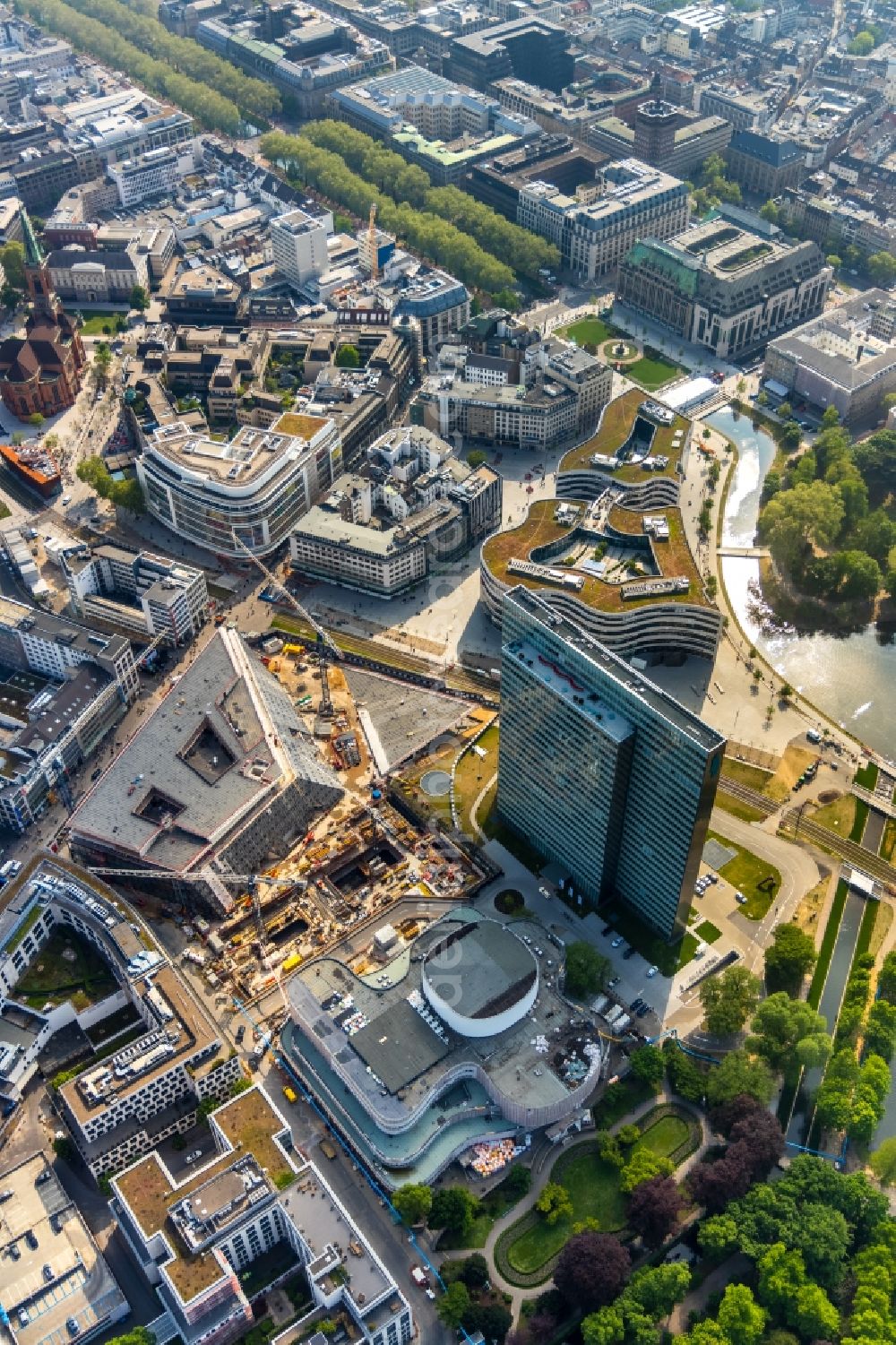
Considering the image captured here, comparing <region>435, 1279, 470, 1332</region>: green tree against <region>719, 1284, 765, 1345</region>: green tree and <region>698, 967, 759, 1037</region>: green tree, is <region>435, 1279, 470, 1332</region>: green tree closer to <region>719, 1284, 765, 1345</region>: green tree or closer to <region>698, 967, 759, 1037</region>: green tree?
<region>719, 1284, 765, 1345</region>: green tree

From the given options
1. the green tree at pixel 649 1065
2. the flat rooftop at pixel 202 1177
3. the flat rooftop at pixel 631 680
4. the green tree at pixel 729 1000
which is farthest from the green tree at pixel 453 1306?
the flat rooftop at pixel 631 680

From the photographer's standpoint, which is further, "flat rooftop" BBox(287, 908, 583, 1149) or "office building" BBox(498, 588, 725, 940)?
"office building" BBox(498, 588, 725, 940)

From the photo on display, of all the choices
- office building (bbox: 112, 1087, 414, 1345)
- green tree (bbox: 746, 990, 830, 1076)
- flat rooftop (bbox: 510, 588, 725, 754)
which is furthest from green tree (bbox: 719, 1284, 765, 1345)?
flat rooftop (bbox: 510, 588, 725, 754)

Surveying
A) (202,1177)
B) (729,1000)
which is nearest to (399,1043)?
(202,1177)

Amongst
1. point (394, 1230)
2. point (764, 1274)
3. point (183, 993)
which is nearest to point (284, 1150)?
point (394, 1230)

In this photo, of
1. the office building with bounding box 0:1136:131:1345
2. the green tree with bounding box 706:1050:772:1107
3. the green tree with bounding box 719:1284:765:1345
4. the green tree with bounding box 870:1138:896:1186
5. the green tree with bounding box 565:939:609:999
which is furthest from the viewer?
the green tree with bounding box 565:939:609:999

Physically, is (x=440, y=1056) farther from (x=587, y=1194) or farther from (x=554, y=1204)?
(x=587, y=1194)
